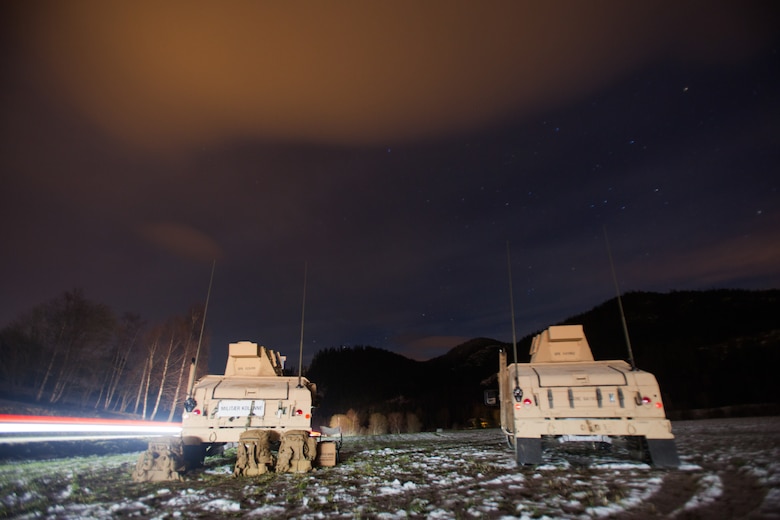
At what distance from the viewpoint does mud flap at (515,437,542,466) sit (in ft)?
23.4

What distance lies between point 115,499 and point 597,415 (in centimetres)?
806

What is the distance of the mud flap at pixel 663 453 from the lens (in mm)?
6422

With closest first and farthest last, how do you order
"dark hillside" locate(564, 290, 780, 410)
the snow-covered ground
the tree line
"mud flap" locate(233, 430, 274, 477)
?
the snow-covered ground → "mud flap" locate(233, 430, 274, 477) → the tree line → "dark hillside" locate(564, 290, 780, 410)

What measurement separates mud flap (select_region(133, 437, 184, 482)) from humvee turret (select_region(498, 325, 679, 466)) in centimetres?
661

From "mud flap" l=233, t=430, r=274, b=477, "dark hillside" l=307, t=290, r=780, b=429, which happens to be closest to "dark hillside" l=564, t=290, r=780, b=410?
"dark hillside" l=307, t=290, r=780, b=429

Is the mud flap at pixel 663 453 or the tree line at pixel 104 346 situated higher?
the tree line at pixel 104 346

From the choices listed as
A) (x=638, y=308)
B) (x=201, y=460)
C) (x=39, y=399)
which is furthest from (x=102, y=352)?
(x=638, y=308)

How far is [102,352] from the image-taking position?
113 ft

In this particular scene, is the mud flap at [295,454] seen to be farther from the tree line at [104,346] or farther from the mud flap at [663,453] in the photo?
the tree line at [104,346]

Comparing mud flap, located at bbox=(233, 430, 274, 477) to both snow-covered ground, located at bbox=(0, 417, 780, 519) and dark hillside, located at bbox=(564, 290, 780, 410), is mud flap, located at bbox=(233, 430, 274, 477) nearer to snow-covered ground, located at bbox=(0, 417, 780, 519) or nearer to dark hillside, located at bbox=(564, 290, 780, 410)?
snow-covered ground, located at bbox=(0, 417, 780, 519)

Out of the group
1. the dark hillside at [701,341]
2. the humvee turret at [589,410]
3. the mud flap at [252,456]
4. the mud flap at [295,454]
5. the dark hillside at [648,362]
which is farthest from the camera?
the dark hillside at [648,362]

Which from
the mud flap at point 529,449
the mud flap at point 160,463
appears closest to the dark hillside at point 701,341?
the mud flap at point 529,449

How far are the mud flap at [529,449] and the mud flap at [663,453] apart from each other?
1877mm

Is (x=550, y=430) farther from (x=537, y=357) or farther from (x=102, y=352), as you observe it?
(x=102, y=352)
